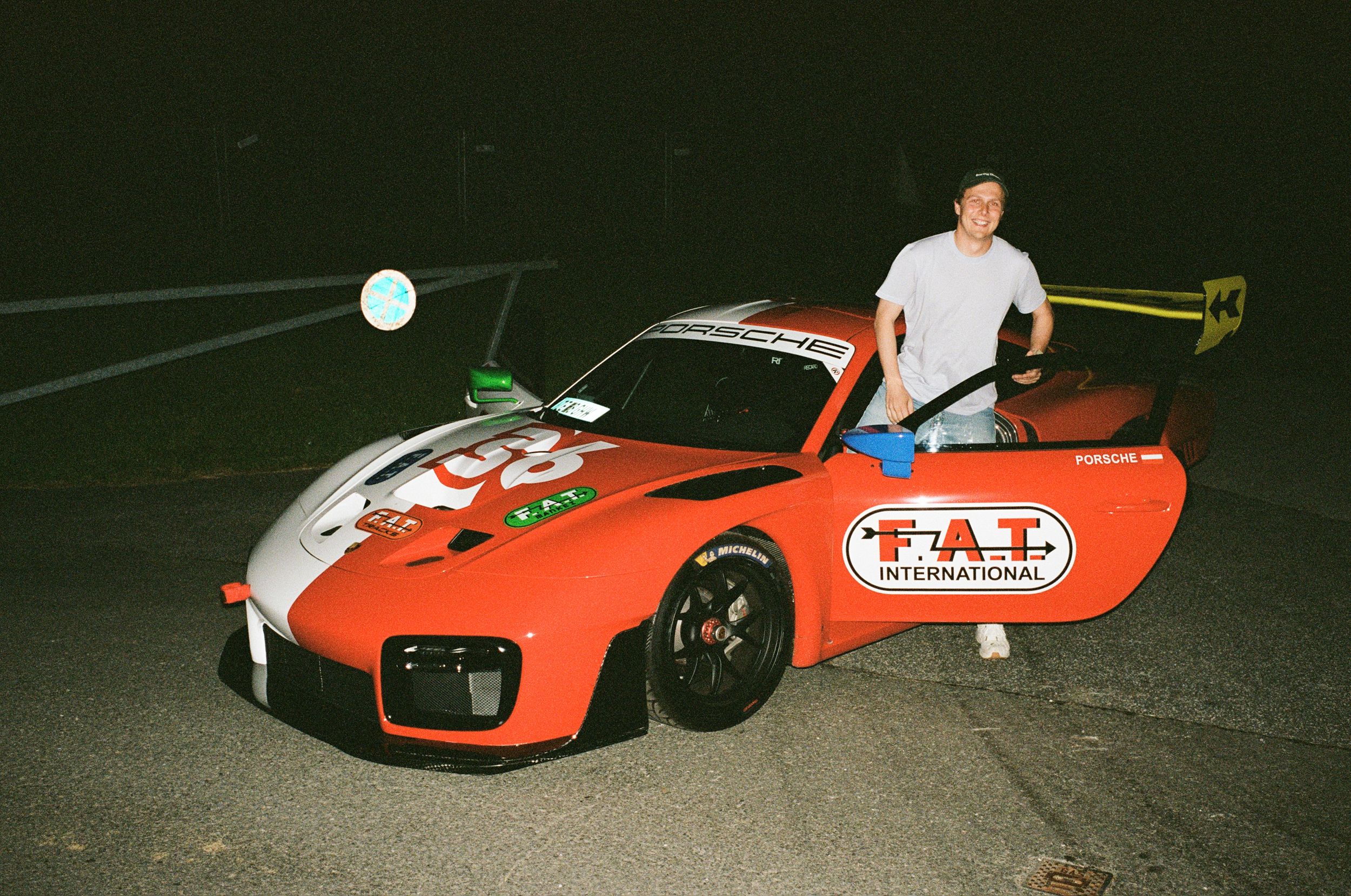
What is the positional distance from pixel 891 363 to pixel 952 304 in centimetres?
32

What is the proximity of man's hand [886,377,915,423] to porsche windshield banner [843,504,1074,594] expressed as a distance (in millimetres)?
422

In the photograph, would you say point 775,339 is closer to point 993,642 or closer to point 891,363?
point 891,363

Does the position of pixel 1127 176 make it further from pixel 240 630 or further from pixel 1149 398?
pixel 240 630

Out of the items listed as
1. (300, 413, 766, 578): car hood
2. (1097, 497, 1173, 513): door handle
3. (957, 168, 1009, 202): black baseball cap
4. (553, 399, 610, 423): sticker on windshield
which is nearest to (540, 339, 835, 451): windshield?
(553, 399, 610, 423): sticker on windshield

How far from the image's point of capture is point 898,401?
4.11m

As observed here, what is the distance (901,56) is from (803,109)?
4597mm

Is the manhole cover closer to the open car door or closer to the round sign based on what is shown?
the open car door

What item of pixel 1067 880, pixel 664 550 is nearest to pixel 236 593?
pixel 664 550

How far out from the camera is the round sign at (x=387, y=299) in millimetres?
8695

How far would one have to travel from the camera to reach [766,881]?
2.96 m

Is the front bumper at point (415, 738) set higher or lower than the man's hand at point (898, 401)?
lower

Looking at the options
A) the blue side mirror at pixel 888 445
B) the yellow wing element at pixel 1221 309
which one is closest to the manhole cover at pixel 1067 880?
the blue side mirror at pixel 888 445

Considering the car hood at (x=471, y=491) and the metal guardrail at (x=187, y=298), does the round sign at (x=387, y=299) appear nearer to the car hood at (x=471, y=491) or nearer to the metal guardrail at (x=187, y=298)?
the metal guardrail at (x=187, y=298)

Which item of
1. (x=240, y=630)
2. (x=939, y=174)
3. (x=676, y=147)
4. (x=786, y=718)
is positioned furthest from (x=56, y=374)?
(x=939, y=174)
